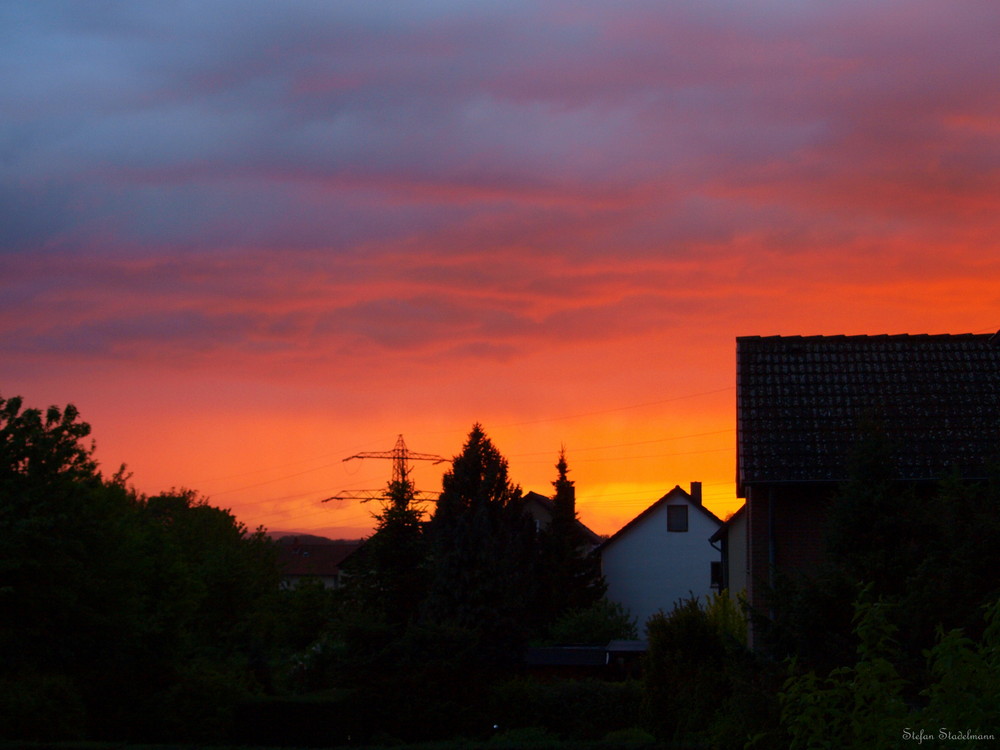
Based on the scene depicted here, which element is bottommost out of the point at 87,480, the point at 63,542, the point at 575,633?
the point at 575,633

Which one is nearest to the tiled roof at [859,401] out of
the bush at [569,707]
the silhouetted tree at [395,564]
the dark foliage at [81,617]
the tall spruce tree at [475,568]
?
the bush at [569,707]

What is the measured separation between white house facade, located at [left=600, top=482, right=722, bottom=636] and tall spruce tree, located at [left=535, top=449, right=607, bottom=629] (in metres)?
2.66

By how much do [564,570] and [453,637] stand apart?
97.1ft

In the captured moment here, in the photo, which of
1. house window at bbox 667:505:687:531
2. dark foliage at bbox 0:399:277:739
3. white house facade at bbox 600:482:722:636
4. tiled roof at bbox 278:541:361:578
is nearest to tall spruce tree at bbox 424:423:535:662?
dark foliage at bbox 0:399:277:739

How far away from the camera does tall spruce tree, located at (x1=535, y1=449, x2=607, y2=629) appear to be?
57.7 m

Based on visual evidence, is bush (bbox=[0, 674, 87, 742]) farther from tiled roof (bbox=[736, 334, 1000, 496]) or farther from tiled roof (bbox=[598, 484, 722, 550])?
tiled roof (bbox=[598, 484, 722, 550])

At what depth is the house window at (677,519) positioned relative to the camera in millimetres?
63969

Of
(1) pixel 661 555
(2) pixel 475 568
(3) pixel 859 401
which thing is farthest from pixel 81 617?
(1) pixel 661 555

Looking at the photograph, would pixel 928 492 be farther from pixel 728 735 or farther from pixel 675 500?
pixel 675 500

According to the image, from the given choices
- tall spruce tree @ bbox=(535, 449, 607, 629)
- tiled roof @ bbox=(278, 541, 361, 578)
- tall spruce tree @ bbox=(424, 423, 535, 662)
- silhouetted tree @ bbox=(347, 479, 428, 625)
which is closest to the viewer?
tall spruce tree @ bbox=(424, 423, 535, 662)

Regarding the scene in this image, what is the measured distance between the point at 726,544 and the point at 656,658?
20.7ft

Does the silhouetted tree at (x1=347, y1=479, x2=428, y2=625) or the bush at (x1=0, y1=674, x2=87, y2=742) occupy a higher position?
the silhouetted tree at (x1=347, y1=479, x2=428, y2=625)

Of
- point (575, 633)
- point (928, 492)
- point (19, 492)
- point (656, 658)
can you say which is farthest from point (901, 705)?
point (575, 633)

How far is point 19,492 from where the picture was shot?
24.1 m
